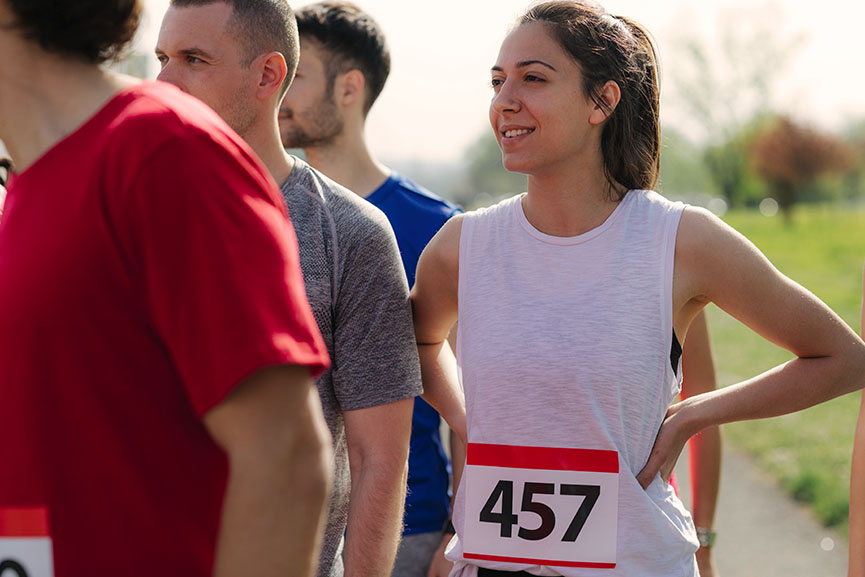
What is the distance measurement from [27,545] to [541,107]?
1625mm

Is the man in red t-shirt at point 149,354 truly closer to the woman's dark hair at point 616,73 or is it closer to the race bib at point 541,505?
the race bib at point 541,505

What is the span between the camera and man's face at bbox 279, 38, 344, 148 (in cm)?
384

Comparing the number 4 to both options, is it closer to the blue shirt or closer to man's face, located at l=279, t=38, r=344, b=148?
the blue shirt

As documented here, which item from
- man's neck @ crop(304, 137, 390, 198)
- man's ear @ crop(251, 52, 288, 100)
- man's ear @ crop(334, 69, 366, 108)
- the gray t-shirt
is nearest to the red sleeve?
the gray t-shirt

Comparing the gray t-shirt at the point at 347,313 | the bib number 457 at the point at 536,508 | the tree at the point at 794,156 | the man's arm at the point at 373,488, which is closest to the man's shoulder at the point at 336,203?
the gray t-shirt at the point at 347,313

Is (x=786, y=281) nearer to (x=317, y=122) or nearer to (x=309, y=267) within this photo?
(x=309, y=267)

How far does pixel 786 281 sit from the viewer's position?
2.42 m

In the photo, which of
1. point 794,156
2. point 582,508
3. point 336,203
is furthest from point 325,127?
point 794,156

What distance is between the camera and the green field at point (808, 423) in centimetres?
673

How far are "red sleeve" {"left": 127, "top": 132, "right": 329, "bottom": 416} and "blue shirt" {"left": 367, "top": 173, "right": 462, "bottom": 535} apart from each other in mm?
2166

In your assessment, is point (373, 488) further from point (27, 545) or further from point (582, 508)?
point (27, 545)

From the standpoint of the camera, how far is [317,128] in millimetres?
3898

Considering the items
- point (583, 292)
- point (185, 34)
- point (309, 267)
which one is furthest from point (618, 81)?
point (185, 34)

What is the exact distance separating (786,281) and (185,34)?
1.59m
